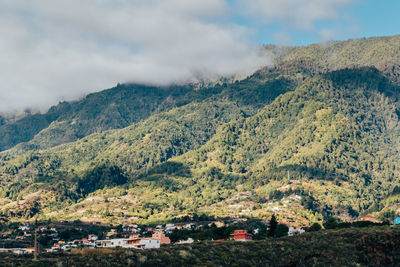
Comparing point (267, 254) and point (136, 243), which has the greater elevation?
point (267, 254)

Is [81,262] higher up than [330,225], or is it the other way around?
[81,262]

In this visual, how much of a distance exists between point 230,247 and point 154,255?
1898 centimetres

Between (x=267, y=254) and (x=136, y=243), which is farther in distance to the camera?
(x=136, y=243)

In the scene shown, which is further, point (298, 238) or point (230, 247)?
point (298, 238)

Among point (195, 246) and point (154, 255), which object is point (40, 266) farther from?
point (195, 246)

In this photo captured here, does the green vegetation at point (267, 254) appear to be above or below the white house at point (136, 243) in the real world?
above

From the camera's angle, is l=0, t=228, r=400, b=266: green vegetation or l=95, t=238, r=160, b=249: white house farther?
l=95, t=238, r=160, b=249: white house

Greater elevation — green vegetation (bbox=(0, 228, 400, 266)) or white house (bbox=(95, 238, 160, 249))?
→ green vegetation (bbox=(0, 228, 400, 266))

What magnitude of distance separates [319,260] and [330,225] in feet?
230

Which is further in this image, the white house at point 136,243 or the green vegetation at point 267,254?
the white house at point 136,243

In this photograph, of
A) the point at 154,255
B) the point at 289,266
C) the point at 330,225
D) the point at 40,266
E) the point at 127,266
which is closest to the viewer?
the point at 40,266

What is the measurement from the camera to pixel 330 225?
167 metres

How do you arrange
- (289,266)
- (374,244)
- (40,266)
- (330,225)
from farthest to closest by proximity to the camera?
(330,225), (374,244), (289,266), (40,266)

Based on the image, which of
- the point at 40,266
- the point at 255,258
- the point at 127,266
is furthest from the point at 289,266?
the point at 40,266
